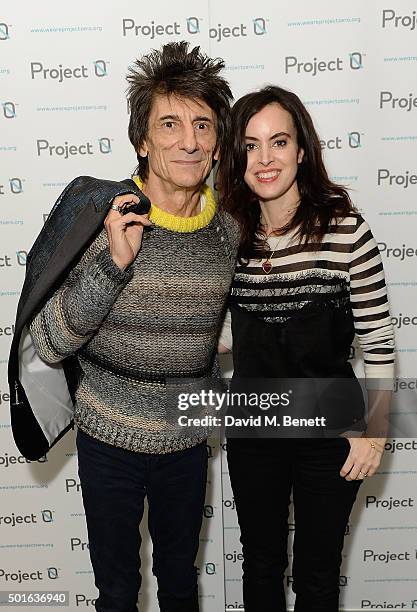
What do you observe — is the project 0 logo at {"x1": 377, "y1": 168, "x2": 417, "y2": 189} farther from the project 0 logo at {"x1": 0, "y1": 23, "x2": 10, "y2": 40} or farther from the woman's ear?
the project 0 logo at {"x1": 0, "y1": 23, "x2": 10, "y2": 40}

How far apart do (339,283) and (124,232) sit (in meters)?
0.45

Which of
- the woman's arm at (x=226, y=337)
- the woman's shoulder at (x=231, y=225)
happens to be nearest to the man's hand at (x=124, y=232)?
the woman's shoulder at (x=231, y=225)

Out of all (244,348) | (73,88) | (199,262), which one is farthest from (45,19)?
(244,348)

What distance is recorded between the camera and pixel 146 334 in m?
1.24

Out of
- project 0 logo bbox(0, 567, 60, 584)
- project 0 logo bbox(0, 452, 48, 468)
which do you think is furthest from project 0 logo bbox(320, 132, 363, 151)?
project 0 logo bbox(0, 567, 60, 584)

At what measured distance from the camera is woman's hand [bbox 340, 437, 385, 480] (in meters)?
1.31

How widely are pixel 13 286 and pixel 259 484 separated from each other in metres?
0.89

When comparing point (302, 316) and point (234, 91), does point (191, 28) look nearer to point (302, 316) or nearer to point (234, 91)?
point (234, 91)

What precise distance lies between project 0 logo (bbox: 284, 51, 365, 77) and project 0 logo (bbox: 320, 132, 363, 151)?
165mm

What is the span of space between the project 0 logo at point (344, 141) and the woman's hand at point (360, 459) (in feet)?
2.54

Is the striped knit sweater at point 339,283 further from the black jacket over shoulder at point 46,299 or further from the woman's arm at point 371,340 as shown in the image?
the black jacket over shoulder at point 46,299

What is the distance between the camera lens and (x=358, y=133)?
1.66 metres

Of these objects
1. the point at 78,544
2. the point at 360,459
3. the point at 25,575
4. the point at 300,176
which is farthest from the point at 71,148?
the point at 25,575

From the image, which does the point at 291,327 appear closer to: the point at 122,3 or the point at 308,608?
the point at 308,608
